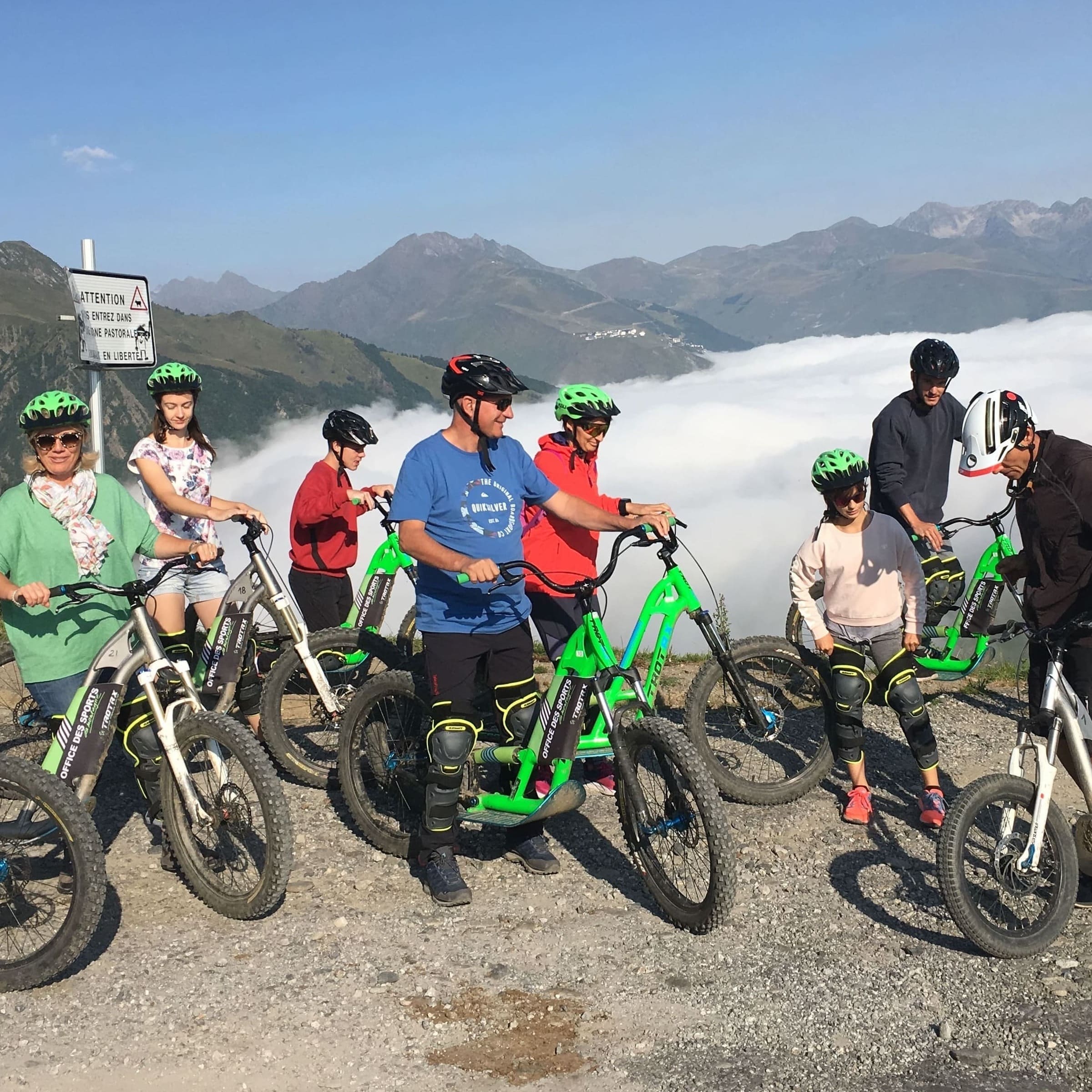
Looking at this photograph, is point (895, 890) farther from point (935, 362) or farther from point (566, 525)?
point (935, 362)

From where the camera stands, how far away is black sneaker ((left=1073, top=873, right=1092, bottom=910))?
5.39 meters

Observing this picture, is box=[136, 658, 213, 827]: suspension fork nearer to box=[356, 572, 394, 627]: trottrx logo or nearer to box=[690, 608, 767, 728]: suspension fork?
box=[690, 608, 767, 728]: suspension fork

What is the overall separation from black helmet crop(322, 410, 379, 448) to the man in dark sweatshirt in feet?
13.3

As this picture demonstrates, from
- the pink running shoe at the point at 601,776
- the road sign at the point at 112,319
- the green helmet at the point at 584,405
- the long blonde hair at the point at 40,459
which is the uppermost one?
the road sign at the point at 112,319

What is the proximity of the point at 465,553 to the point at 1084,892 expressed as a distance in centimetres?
367

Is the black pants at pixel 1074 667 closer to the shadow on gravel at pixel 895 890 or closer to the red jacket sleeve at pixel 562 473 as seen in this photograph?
the shadow on gravel at pixel 895 890

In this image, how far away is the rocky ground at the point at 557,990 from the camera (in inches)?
A: 166

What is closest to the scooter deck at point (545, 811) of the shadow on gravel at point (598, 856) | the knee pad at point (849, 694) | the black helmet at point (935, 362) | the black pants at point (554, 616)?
the shadow on gravel at point (598, 856)

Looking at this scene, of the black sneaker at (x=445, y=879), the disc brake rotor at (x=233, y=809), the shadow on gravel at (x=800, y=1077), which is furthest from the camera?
the black sneaker at (x=445, y=879)

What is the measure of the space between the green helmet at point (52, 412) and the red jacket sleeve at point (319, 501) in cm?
298

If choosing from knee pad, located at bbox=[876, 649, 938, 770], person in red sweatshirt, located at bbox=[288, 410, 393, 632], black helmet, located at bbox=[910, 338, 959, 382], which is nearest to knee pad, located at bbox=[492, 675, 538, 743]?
knee pad, located at bbox=[876, 649, 938, 770]

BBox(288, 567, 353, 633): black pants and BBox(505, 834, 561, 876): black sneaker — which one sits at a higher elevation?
BBox(288, 567, 353, 633): black pants

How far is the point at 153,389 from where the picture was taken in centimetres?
723

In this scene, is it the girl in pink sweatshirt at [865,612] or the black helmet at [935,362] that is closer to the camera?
the girl in pink sweatshirt at [865,612]
